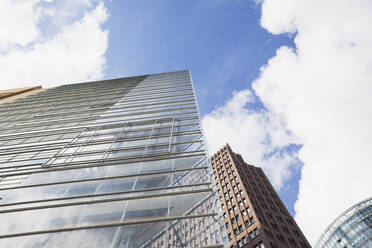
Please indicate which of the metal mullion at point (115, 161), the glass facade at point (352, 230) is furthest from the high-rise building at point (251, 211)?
the metal mullion at point (115, 161)

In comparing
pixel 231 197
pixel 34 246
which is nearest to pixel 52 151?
pixel 34 246

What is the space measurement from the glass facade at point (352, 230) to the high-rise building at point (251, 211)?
5.47 meters

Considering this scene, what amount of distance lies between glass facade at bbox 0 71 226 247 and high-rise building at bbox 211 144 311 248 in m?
34.4

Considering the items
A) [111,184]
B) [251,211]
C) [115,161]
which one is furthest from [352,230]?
[111,184]

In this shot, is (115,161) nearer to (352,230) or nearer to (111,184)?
(111,184)

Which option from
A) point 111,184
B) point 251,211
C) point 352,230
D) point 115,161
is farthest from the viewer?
point 352,230

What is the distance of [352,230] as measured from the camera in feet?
131

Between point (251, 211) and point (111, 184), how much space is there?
130 ft

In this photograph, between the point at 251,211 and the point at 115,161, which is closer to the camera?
the point at 115,161

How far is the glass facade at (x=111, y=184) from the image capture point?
4277 millimetres

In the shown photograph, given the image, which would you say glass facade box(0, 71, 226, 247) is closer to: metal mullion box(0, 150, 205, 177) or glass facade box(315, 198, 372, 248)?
metal mullion box(0, 150, 205, 177)

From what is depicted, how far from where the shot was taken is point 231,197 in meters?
46.5

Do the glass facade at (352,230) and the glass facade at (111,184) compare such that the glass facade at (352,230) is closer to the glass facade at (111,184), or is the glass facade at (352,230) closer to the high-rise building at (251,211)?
the high-rise building at (251,211)

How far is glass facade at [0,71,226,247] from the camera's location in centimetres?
428
